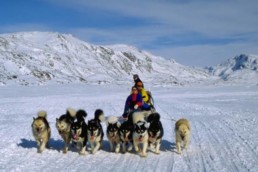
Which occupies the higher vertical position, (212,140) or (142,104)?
(142,104)

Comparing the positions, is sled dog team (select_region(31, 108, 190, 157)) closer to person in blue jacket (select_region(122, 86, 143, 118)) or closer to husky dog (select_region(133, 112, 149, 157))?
husky dog (select_region(133, 112, 149, 157))

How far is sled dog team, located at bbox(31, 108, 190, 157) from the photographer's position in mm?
10078

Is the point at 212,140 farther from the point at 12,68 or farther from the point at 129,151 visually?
the point at 12,68

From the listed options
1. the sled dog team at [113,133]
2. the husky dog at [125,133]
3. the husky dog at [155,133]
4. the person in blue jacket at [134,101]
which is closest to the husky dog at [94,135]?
the sled dog team at [113,133]

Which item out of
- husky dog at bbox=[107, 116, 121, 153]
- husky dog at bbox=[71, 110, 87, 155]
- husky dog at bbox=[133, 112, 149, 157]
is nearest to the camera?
husky dog at bbox=[133, 112, 149, 157]

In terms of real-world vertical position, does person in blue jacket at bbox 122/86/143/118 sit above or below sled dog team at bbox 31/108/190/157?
above

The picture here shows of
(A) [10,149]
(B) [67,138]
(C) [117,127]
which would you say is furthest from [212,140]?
(A) [10,149]

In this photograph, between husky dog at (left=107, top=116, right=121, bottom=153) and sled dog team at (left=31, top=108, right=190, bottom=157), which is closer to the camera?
sled dog team at (left=31, top=108, right=190, bottom=157)

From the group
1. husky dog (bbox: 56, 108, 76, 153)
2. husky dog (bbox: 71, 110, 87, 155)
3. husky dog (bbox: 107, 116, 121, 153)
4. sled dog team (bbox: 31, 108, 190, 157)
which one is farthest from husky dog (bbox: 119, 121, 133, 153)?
husky dog (bbox: 56, 108, 76, 153)

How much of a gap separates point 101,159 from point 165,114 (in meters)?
11.1

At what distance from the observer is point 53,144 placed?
11.9m

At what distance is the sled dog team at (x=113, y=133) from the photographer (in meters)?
10.1

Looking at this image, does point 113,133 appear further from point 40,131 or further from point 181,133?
point 40,131

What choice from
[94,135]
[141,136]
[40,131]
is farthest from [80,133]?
[141,136]
